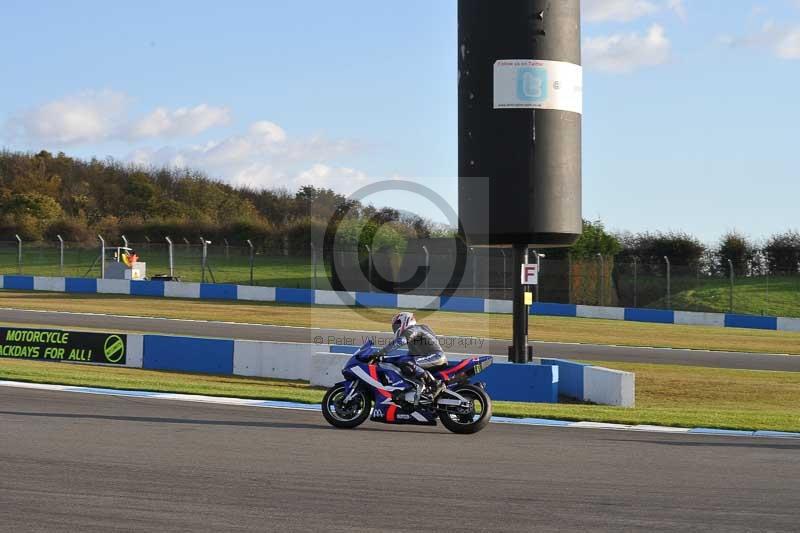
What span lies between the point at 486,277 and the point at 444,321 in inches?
369

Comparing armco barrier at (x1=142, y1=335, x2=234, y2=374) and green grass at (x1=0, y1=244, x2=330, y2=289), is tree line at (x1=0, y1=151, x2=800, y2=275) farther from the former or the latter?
armco barrier at (x1=142, y1=335, x2=234, y2=374)

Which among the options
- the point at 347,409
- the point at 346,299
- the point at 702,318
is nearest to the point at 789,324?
the point at 702,318

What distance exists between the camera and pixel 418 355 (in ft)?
38.3

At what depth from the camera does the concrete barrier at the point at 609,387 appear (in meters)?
16.9

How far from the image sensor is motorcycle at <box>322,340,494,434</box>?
11.4 m

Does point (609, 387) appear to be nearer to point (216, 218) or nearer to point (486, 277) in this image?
point (486, 277)

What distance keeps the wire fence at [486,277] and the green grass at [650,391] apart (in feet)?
65.4

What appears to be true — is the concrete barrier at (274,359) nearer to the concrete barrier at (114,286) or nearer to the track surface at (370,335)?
the track surface at (370,335)

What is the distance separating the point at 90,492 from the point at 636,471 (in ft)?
15.5

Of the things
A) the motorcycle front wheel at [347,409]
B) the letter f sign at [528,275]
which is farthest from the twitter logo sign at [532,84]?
the motorcycle front wheel at [347,409]

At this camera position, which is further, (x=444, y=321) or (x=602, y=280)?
(x=602, y=280)

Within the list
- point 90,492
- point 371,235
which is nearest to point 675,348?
point 371,235

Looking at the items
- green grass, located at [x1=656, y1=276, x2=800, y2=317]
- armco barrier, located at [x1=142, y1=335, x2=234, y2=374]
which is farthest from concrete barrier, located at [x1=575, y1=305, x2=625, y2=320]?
armco barrier, located at [x1=142, y1=335, x2=234, y2=374]

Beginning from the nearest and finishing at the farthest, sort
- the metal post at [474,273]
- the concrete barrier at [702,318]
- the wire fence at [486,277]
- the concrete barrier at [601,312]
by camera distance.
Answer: the concrete barrier at [702,318] → the concrete barrier at [601,312] → the metal post at [474,273] → the wire fence at [486,277]
